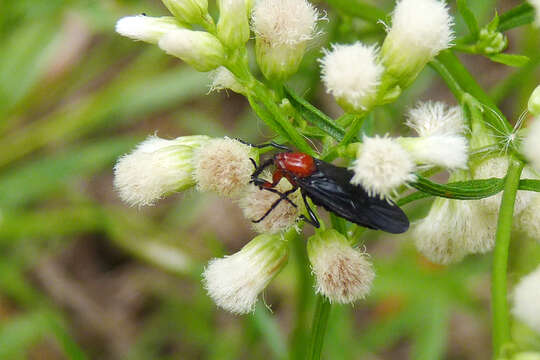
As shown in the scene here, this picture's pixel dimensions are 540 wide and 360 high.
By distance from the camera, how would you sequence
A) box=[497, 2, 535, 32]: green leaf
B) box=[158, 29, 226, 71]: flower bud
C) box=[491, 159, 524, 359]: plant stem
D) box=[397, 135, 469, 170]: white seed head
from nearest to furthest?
box=[491, 159, 524, 359]: plant stem, box=[397, 135, 469, 170]: white seed head, box=[158, 29, 226, 71]: flower bud, box=[497, 2, 535, 32]: green leaf

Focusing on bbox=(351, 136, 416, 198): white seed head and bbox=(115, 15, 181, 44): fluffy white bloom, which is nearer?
bbox=(351, 136, 416, 198): white seed head

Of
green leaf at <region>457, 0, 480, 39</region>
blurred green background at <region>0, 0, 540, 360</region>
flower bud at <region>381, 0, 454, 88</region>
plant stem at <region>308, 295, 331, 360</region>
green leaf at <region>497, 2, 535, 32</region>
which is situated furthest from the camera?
blurred green background at <region>0, 0, 540, 360</region>

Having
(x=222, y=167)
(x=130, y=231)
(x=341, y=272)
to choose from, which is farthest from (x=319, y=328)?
(x=130, y=231)

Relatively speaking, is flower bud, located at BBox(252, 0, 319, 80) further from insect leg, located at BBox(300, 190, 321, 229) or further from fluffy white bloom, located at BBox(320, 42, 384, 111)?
insect leg, located at BBox(300, 190, 321, 229)

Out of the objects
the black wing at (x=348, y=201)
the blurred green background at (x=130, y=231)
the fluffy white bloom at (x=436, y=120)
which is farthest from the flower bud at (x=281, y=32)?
the blurred green background at (x=130, y=231)

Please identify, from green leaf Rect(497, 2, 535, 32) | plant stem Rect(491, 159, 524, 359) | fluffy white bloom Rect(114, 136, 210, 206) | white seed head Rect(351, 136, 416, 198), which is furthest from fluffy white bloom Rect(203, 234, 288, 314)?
green leaf Rect(497, 2, 535, 32)

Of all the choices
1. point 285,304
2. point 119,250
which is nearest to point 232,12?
point 285,304

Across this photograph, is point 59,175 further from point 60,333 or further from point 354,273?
point 354,273
